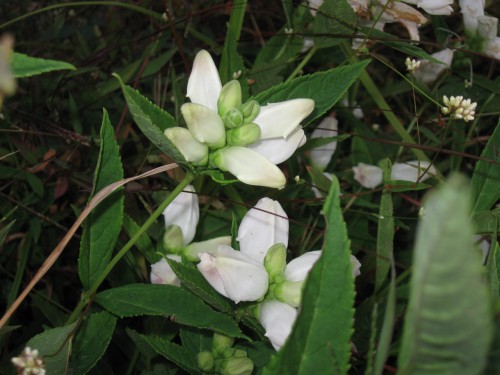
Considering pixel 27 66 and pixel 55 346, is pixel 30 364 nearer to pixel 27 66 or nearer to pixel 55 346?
pixel 55 346

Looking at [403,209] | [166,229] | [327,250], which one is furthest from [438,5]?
[327,250]

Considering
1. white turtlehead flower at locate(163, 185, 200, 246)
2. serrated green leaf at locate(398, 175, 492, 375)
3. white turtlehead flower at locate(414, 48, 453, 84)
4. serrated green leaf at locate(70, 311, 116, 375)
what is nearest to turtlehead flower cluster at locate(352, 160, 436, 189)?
white turtlehead flower at locate(414, 48, 453, 84)

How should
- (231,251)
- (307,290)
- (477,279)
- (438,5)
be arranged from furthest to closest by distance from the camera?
(438,5), (231,251), (307,290), (477,279)

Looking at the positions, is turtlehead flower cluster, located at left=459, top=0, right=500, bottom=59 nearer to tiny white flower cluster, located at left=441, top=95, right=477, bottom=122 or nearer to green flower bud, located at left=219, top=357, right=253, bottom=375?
tiny white flower cluster, located at left=441, top=95, right=477, bottom=122

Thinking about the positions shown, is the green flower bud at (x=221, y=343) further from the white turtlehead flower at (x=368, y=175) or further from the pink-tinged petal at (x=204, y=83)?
the white turtlehead flower at (x=368, y=175)

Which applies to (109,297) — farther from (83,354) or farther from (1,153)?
(1,153)

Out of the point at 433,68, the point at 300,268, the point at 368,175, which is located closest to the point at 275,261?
the point at 300,268

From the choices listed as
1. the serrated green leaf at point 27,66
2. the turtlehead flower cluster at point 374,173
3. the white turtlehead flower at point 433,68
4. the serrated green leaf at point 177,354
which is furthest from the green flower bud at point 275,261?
the white turtlehead flower at point 433,68
